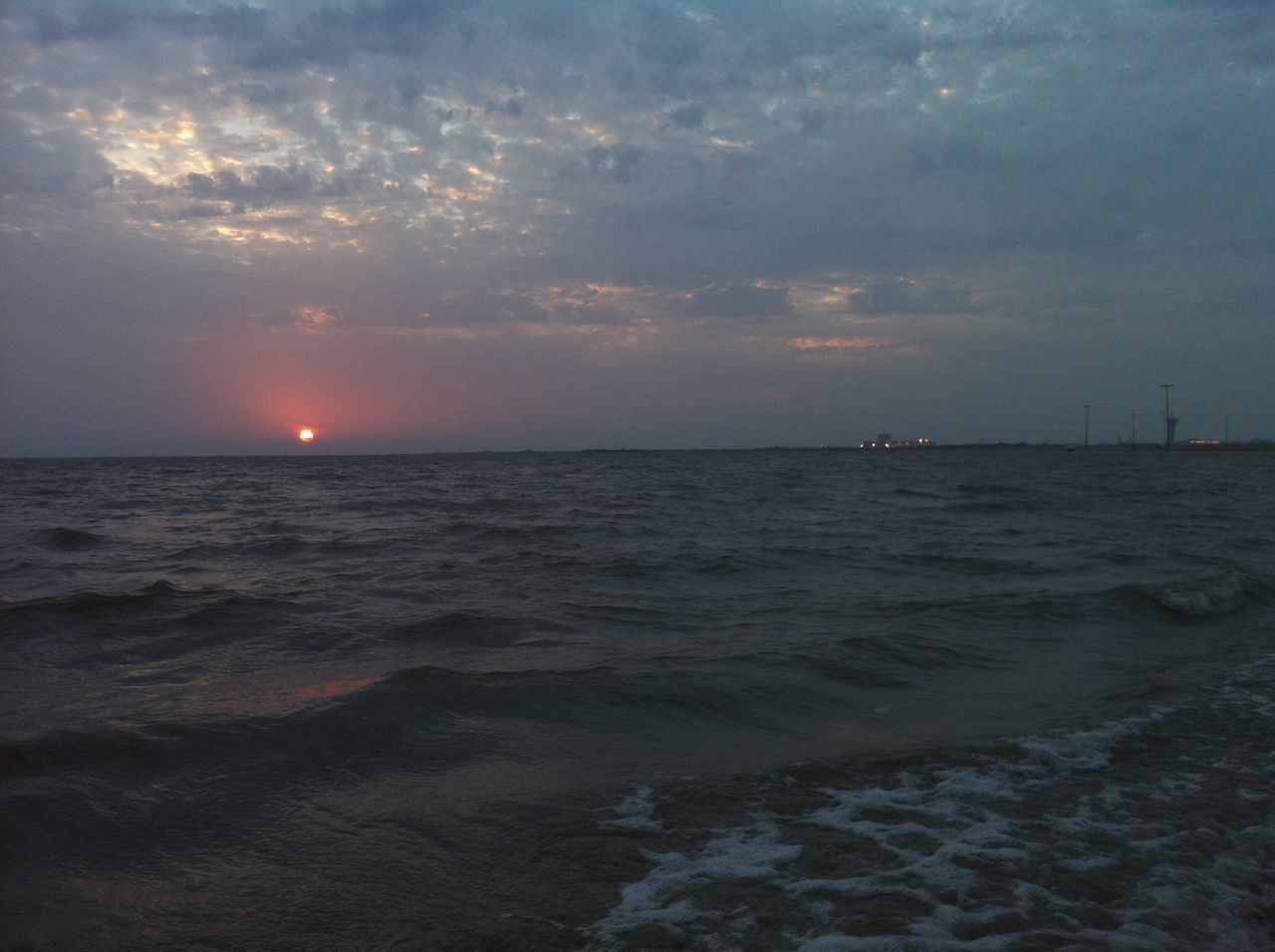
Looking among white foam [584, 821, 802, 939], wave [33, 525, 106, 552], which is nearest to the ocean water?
white foam [584, 821, 802, 939]

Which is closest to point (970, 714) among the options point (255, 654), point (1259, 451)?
point (255, 654)

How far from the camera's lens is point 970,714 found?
7.23 meters

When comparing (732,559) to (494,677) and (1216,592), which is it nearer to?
(1216,592)

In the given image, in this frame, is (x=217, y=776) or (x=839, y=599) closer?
(x=217, y=776)

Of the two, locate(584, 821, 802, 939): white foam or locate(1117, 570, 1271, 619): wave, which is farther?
locate(1117, 570, 1271, 619): wave

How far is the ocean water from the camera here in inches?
158

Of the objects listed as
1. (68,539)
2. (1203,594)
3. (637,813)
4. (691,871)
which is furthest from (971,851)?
(68,539)

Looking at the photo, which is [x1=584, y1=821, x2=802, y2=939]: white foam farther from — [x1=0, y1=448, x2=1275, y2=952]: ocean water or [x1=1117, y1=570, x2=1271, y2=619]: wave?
[x1=1117, y1=570, x2=1271, y2=619]: wave

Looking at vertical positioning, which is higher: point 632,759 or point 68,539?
point 68,539

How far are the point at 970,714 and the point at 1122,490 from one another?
1440 inches

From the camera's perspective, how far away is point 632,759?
6199 millimetres

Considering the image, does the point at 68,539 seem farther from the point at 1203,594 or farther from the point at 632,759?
the point at 1203,594

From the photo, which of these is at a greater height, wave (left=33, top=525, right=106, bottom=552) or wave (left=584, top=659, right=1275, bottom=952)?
wave (left=33, top=525, right=106, bottom=552)

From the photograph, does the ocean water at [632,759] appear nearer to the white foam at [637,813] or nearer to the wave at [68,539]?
the white foam at [637,813]
